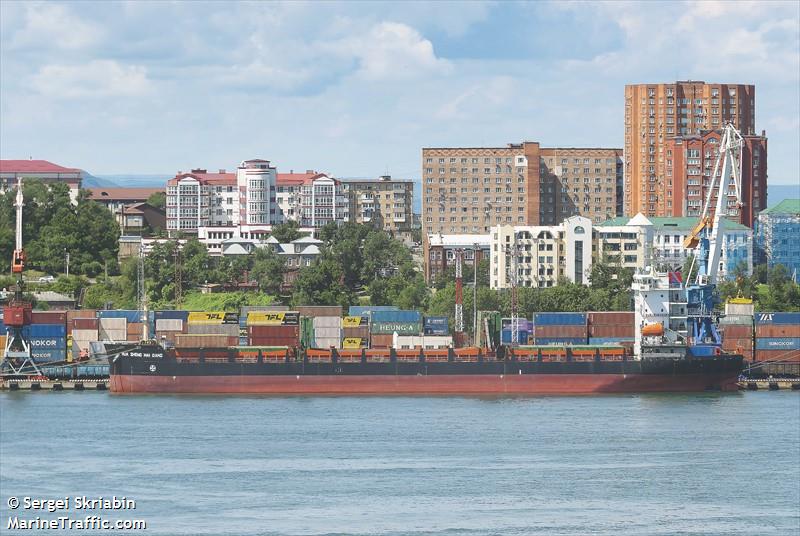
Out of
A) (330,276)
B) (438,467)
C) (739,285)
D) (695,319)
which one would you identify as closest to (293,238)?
(330,276)

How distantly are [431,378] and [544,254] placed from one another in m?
43.0

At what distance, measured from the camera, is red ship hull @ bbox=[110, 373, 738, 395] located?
254 ft

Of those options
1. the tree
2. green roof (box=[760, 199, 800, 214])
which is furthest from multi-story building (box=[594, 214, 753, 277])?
the tree

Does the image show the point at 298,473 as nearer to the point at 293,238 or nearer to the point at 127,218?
the point at 293,238

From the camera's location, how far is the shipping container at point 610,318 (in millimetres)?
85750

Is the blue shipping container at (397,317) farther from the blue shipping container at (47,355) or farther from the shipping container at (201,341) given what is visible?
the blue shipping container at (47,355)

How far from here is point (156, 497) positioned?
50.0 meters

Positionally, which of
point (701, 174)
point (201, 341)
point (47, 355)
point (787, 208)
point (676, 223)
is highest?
point (701, 174)

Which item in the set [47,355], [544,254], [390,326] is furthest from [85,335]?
[544,254]

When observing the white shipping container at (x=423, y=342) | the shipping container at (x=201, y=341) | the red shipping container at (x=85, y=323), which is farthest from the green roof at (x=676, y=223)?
the shipping container at (x=201, y=341)

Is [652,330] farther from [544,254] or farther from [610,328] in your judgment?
[544,254]

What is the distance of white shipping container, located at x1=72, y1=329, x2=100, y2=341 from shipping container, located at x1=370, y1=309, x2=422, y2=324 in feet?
46.9

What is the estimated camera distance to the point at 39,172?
15538 cm

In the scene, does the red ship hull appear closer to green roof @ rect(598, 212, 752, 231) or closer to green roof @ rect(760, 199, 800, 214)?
green roof @ rect(598, 212, 752, 231)
